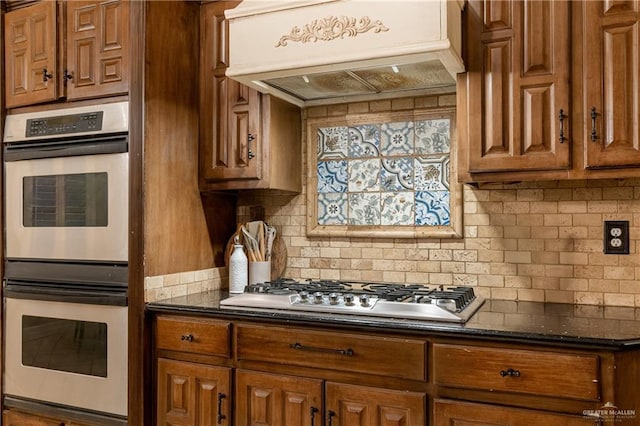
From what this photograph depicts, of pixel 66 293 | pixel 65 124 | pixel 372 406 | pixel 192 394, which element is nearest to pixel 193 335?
pixel 192 394

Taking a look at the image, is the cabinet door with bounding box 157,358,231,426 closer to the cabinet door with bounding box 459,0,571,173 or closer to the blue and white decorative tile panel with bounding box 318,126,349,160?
the blue and white decorative tile panel with bounding box 318,126,349,160

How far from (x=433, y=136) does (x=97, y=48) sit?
5.21 feet

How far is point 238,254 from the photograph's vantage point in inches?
100

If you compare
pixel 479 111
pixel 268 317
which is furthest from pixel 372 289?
pixel 479 111

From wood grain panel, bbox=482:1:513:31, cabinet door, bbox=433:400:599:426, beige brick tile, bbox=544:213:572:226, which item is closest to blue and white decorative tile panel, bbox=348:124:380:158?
wood grain panel, bbox=482:1:513:31

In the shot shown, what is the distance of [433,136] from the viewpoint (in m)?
2.48

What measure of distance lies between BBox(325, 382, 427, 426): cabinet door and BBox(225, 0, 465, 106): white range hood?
1.21 metres

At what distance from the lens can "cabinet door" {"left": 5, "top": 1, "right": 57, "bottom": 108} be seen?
2.51 m

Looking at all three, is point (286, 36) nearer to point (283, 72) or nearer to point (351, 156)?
point (283, 72)

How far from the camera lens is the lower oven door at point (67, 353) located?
2316 mm

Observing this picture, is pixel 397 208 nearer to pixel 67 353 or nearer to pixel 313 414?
pixel 313 414

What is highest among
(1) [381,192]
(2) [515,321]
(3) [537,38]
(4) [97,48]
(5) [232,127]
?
(4) [97,48]

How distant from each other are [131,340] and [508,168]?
170 cm

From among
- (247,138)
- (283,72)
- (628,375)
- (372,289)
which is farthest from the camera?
(247,138)
